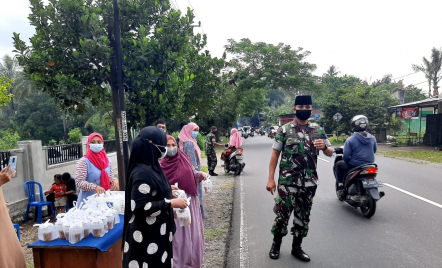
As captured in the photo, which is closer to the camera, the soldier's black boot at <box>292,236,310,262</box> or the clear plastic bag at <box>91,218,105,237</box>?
the clear plastic bag at <box>91,218,105,237</box>

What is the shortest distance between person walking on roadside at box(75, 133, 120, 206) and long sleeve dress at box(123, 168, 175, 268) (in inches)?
67.9

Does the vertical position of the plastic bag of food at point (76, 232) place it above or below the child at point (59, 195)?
above

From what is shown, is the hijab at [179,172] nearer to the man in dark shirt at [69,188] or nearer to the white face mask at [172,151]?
the white face mask at [172,151]

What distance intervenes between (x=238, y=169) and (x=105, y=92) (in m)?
6.07

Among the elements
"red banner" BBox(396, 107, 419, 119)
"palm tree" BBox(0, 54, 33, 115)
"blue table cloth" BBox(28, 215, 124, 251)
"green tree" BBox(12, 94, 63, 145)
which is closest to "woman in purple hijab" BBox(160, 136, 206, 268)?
"blue table cloth" BBox(28, 215, 124, 251)

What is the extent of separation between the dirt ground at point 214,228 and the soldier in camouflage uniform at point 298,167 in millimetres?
987

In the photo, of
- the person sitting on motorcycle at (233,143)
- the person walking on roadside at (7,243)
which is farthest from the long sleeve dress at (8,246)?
the person sitting on motorcycle at (233,143)

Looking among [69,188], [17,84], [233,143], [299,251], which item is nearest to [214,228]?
[299,251]

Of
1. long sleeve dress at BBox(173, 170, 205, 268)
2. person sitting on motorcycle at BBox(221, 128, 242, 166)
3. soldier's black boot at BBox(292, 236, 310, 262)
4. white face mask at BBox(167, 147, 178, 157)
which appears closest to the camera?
long sleeve dress at BBox(173, 170, 205, 268)

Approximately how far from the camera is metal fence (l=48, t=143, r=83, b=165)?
26.7 ft

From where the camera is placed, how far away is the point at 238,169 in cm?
1103

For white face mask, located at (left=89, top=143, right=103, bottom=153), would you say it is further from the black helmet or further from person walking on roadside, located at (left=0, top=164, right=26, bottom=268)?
the black helmet

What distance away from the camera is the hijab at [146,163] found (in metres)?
2.49

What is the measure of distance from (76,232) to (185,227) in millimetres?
1170
